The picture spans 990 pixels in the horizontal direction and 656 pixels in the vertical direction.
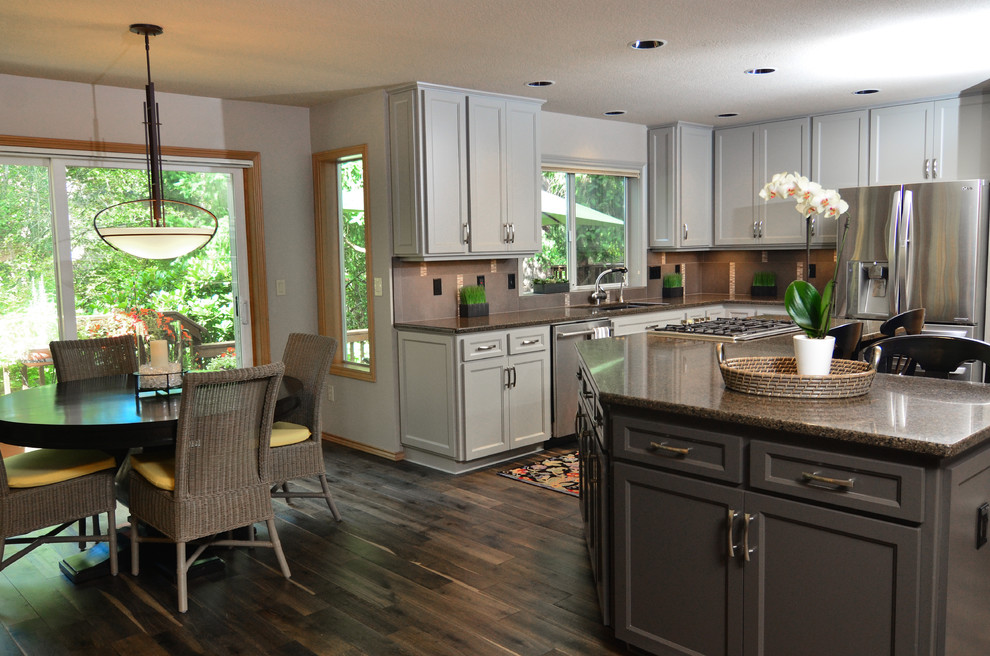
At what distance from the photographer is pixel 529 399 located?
201 inches

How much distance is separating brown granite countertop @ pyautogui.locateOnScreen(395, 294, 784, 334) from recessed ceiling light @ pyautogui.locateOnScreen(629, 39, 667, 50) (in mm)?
1806

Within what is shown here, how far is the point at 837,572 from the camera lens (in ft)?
6.67

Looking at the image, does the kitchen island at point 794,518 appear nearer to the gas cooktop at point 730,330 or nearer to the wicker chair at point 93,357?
the gas cooktop at point 730,330

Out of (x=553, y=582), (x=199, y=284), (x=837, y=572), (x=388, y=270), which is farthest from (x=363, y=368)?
(x=837, y=572)

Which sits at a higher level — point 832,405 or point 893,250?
A: point 893,250

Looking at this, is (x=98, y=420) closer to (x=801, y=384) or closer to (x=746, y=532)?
(x=746, y=532)

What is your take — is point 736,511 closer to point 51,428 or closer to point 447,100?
point 51,428

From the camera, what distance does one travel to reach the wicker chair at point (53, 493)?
302 centimetres

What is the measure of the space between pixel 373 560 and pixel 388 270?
2077mm

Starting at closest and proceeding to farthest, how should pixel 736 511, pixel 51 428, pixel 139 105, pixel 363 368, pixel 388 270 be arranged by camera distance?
1. pixel 736 511
2. pixel 51 428
3. pixel 139 105
4. pixel 388 270
5. pixel 363 368

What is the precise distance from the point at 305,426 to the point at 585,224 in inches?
126

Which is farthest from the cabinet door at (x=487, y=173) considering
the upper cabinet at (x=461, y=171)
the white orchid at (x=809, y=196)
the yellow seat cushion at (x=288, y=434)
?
the white orchid at (x=809, y=196)

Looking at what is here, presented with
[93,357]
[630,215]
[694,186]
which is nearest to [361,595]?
[93,357]

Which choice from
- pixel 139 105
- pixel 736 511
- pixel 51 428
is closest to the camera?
pixel 736 511
